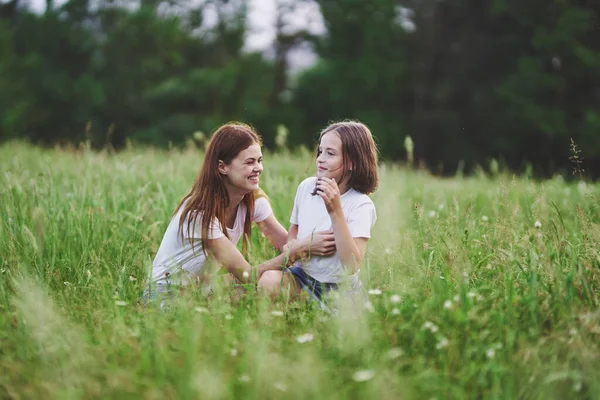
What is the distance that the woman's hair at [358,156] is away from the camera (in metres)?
3.00

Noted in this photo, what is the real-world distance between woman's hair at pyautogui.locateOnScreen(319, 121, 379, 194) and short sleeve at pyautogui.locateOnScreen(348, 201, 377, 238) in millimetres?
143

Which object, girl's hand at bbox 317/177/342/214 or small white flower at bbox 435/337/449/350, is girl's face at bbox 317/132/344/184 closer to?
girl's hand at bbox 317/177/342/214

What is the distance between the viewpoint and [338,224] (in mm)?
2760

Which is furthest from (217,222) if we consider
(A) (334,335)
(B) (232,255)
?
(A) (334,335)

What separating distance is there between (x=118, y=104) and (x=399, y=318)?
60.6 ft

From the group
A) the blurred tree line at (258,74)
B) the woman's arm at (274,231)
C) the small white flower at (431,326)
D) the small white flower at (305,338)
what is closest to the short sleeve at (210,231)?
the woman's arm at (274,231)

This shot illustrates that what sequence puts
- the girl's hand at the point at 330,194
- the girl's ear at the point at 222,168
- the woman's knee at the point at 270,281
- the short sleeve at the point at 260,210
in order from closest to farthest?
the girl's hand at the point at 330,194 < the woman's knee at the point at 270,281 < the girl's ear at the point at 222,168 < the short sleeve at the point at 260,210

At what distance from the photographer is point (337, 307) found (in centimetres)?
246

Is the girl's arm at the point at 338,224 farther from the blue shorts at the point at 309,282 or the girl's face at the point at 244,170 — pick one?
the girl's face at the point at 244,170

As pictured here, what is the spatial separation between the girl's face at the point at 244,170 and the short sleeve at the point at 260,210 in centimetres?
26

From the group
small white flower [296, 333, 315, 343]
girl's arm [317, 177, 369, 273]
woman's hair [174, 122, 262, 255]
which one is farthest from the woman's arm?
small white flower [296, 333, 315, 343]

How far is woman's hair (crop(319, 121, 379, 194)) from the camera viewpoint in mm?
2998

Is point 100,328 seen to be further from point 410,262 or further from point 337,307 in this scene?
point 410,262

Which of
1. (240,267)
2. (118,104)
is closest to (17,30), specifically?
(118,104)
